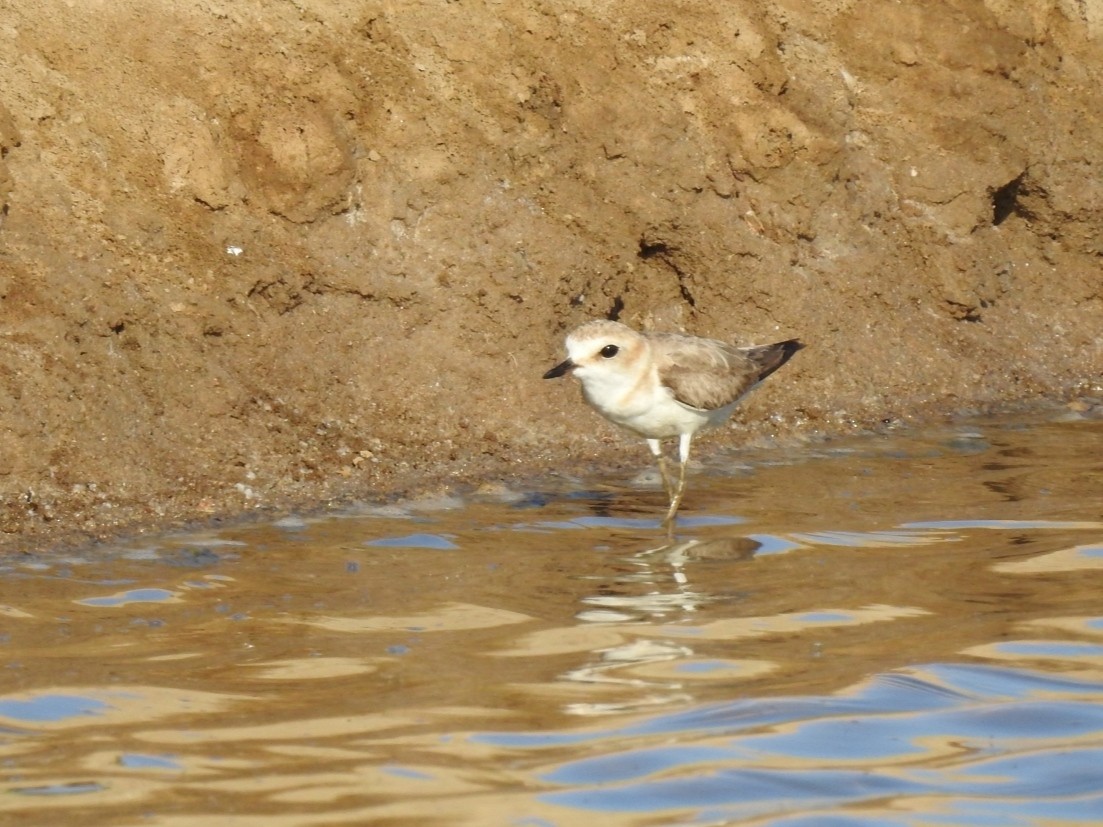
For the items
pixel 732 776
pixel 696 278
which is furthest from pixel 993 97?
pixel 732 776

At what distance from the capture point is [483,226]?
9.66 metres

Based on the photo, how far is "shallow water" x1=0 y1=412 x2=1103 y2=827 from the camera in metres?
4.75

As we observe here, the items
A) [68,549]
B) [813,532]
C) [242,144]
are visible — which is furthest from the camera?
[242,144]

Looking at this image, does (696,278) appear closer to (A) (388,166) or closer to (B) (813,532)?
(A) (388,166)

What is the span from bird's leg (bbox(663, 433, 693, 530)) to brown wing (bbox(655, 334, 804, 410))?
0.76 feet

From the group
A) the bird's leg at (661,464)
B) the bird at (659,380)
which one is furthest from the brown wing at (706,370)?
the bird's leg at (661,464)

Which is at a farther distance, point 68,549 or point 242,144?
point 242,144

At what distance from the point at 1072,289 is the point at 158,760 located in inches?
334

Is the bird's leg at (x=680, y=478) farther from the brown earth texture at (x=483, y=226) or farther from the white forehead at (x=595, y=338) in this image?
the white forehead at (x=595, y=338)

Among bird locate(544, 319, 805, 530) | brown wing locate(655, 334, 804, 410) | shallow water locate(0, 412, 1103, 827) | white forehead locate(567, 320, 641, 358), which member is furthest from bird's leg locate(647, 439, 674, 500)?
white forehead locate(567, 320, 641, 358)

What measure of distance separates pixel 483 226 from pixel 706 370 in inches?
64.8

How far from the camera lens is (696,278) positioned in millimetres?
10445

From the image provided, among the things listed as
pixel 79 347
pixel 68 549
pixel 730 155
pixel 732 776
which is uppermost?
pixel 730 155

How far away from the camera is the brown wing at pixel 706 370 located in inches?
342
